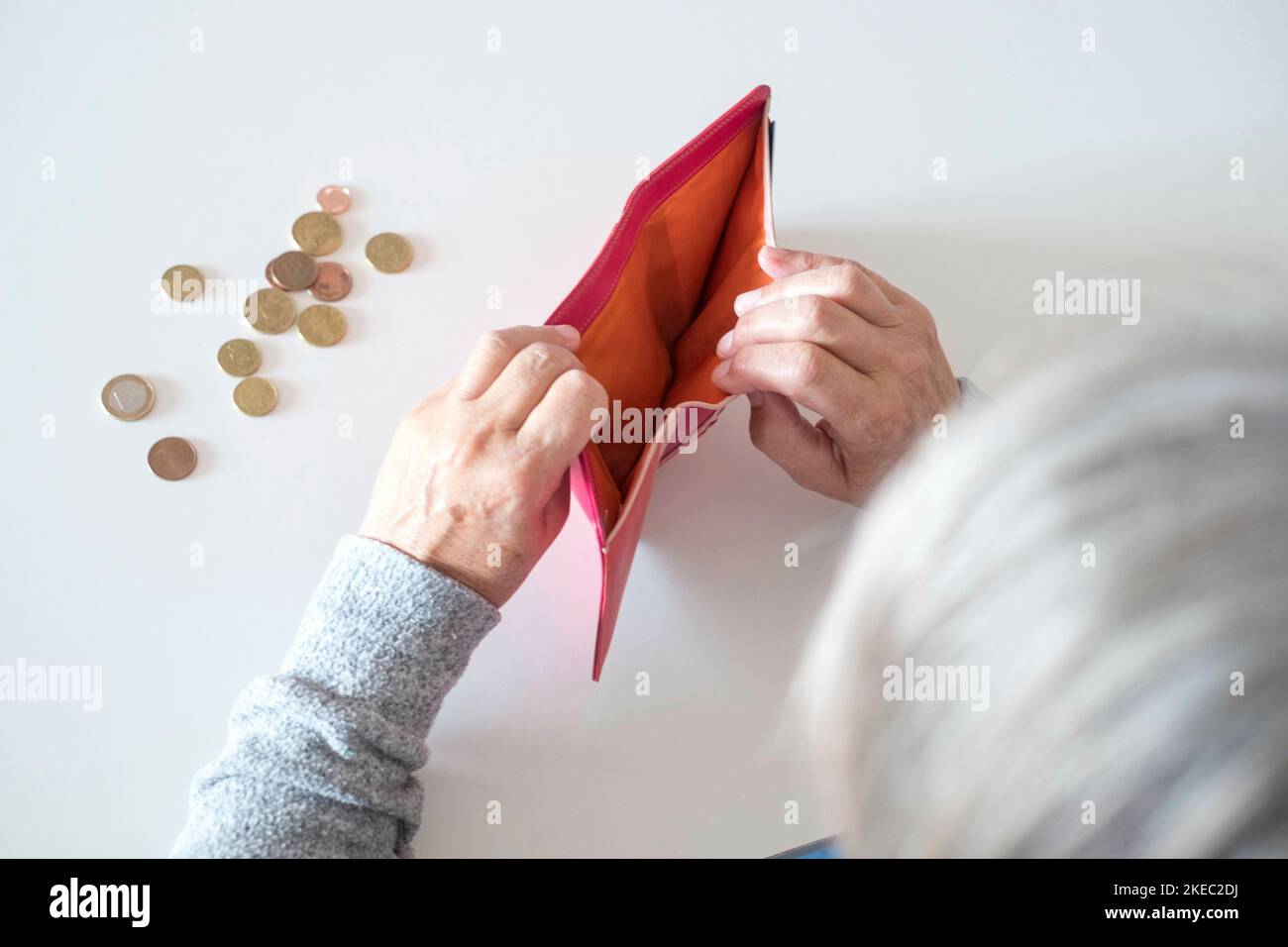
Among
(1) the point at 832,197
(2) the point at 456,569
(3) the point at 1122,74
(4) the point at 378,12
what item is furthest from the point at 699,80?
(2) the point at 456,569

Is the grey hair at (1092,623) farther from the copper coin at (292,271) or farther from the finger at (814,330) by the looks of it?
the copper coin at (292,271)

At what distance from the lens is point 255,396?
959mm

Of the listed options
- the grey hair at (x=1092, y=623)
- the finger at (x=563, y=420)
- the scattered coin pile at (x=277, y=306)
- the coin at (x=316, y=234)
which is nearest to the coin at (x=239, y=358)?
the scattered coin pile at (x=277, y=306)

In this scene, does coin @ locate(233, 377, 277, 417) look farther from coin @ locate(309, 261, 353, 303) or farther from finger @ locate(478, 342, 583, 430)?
finger @ locate(478, 342, 583, 430)

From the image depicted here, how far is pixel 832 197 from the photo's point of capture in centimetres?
107

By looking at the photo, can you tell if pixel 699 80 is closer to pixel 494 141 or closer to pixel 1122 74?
pixel 494 141

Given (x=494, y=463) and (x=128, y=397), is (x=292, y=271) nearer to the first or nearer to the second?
(x=128, y=397)

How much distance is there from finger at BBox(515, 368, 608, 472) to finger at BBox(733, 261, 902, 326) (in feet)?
0.59

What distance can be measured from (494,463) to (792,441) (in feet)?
0.91

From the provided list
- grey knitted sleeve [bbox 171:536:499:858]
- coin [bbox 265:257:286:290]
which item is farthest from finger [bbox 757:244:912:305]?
coin [bbox 265:257:286:290]

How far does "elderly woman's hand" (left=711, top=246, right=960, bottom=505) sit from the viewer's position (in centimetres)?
82

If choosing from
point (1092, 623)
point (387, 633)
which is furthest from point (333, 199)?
point (1092, 623)

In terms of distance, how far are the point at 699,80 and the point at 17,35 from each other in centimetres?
74

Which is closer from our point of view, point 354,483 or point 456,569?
point 456,569
